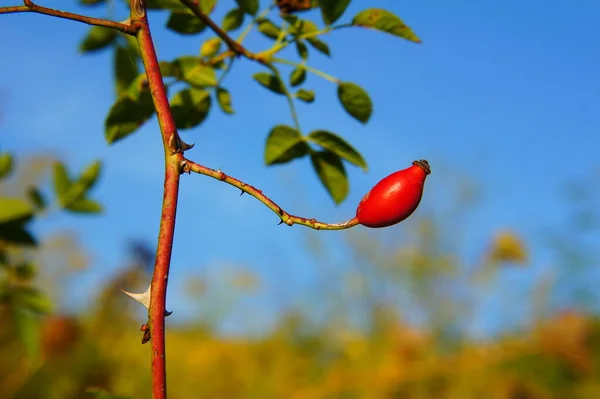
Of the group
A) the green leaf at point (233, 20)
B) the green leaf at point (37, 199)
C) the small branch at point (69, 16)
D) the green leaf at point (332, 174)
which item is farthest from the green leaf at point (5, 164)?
the small branch at point (69, 16)

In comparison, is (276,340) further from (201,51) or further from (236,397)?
(201,51)

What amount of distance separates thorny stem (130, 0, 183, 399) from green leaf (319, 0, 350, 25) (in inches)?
19.2

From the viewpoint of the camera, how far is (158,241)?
50 cm

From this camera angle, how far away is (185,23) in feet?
3.35

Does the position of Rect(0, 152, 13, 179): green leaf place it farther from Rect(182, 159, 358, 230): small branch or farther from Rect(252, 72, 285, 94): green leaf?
Rect(182, 159, 358, 230): small branch

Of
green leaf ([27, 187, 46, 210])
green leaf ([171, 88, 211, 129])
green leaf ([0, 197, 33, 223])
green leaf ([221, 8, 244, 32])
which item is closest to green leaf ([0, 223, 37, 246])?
green leaf ([0, 197, 33, 223])

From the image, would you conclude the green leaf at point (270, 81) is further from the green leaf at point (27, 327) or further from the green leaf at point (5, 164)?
the green leaf at point (27, 327)

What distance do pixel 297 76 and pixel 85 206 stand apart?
65 centimetres

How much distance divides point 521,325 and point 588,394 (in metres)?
0.44

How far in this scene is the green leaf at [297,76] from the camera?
1.08 metres

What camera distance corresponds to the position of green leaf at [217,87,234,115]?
42.2 inches

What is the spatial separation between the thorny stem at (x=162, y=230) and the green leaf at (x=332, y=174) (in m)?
0.52

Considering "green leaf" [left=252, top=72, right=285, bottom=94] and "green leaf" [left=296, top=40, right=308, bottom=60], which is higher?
"green leaf" [left=296, top=40, right=308, bottom=60]

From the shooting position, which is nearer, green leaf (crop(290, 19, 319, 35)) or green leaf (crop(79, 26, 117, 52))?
green leaf (crop(290, 19, 319, 35))
